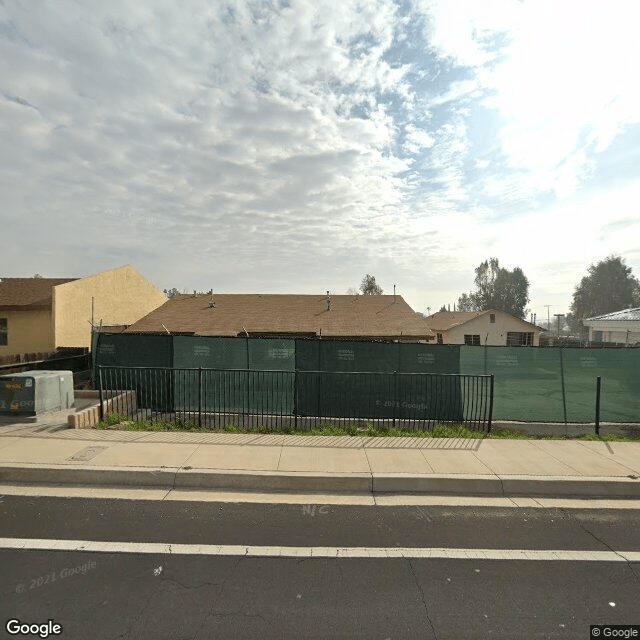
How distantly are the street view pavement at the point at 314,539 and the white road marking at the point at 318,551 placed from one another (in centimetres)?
2

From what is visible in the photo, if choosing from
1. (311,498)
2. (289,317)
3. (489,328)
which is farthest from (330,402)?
(489,328)

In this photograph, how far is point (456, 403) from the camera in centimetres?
949

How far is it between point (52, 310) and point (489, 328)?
37.3 m

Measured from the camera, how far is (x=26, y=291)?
22.6 m

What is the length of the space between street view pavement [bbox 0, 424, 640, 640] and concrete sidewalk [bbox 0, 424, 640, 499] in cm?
3

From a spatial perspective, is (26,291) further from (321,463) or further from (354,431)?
(321,463)

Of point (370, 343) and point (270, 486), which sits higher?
point (370, 343)

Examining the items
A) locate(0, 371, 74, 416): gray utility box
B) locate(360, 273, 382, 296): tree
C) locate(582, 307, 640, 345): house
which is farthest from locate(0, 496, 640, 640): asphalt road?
locate(360, 273, 382, 296): tree

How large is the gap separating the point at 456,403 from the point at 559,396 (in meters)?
2.59

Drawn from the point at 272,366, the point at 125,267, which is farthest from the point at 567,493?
the point at 125,267

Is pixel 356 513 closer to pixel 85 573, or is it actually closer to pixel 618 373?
pixel 85 573

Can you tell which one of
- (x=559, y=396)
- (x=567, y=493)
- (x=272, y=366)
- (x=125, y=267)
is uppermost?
(x=125, y=267)

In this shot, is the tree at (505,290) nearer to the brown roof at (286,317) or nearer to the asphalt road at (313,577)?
the brown roof at (286,317)

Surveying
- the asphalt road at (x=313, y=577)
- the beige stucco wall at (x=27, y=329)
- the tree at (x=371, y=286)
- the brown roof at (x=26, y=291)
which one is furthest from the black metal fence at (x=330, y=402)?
the tree at (x=371, y=286)
